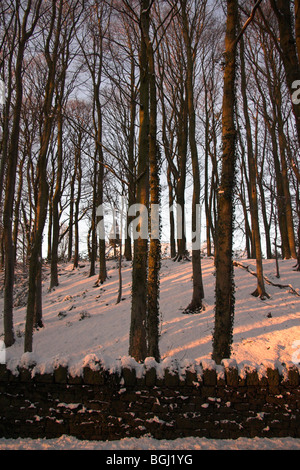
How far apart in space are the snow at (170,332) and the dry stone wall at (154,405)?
89 mm

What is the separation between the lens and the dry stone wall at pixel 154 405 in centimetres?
325

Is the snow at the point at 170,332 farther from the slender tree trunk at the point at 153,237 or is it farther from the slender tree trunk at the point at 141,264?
the slender tree trunk at the point at 153,237

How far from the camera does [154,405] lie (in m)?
3.27

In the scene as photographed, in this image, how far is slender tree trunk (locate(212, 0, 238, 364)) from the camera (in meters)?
4.53

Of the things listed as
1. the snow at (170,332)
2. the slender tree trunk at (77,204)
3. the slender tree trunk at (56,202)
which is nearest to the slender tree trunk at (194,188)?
the snow at (170,332)

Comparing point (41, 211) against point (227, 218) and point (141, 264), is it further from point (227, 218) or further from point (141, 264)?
point (227, 218)

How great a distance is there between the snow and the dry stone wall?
89mm

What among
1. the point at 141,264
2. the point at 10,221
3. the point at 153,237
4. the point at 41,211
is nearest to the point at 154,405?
the point at 141,264

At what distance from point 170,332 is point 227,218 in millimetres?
4788

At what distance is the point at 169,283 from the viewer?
12.9 m

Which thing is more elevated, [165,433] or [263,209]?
[263,209]

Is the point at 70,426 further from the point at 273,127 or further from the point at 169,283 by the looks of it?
the point at 273,127

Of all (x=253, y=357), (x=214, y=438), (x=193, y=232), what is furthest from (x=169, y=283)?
(x=214, y=438)
